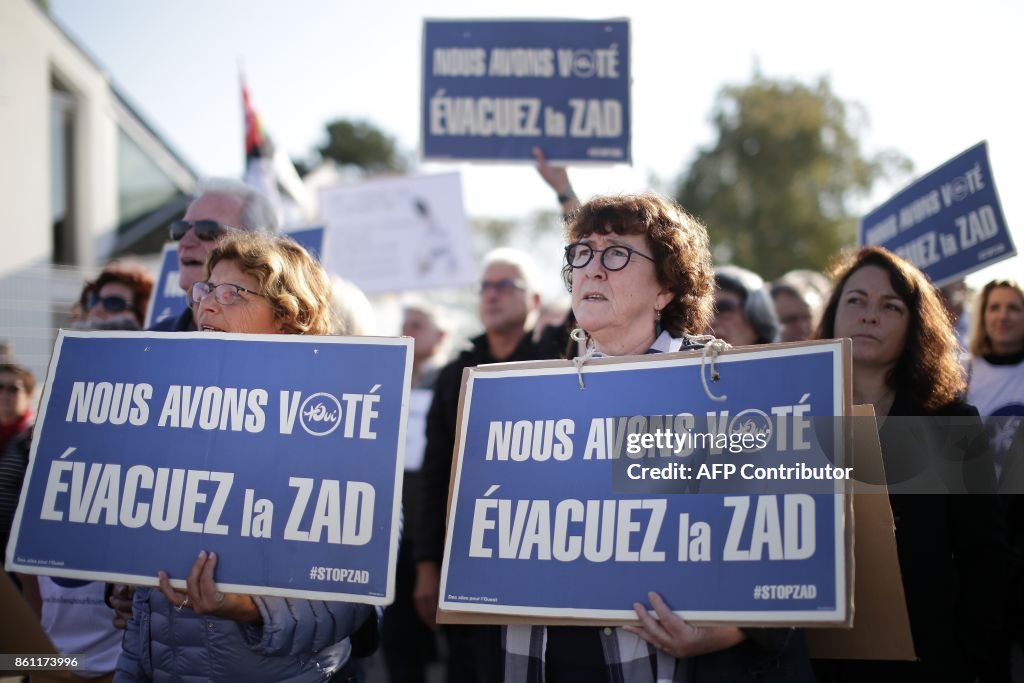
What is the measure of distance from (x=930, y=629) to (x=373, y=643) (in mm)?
1649

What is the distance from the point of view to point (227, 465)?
2492mm

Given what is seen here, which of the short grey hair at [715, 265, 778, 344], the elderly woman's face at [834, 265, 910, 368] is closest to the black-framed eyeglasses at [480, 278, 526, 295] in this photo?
the short grey hair at [715, 265, 778, 344]

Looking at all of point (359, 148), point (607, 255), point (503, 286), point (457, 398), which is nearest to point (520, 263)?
point (503, 286)

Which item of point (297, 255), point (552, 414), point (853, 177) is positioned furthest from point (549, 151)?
point (853, 177)

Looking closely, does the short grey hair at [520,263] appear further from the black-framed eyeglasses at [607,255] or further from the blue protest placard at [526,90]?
the black-framed eyeglasses at [607,255]

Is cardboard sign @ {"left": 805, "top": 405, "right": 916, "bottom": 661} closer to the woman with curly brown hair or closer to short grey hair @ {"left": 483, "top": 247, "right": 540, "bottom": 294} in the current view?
the woman with curly brown hair

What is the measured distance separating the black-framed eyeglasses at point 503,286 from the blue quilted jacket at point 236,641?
267cm

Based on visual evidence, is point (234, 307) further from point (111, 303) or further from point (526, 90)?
point (526, 90)

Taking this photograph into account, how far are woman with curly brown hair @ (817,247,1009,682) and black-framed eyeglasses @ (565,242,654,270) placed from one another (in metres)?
1.04

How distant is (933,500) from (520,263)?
9.20 feet

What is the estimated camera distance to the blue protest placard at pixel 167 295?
4250 millimetres

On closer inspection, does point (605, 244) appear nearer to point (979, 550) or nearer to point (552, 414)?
point (552, 414)

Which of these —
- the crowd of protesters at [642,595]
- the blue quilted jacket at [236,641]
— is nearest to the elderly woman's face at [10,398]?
the crowd of protesters at [642,595]

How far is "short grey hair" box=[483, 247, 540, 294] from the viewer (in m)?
5.14
